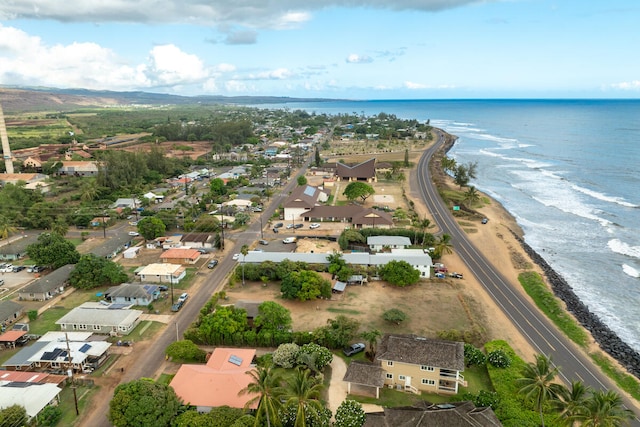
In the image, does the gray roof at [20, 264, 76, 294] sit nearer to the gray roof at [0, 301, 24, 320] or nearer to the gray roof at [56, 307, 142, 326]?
the gray roof at [0, 301, 24, 320]

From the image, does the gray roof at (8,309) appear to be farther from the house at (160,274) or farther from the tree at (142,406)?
the tree at (142,406)

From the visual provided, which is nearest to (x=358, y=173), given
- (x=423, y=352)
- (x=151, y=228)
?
(x=151, y=228)

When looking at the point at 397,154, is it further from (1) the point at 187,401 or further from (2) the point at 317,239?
(1) the point at 187,401

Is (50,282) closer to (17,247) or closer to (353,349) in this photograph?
(17,247)

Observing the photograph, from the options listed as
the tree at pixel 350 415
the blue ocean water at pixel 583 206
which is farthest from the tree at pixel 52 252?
the blue ocean water at pixel 583 206

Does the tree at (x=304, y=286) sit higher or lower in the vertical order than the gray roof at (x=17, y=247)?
higher

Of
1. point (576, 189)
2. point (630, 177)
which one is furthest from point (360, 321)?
point (630, 177)
